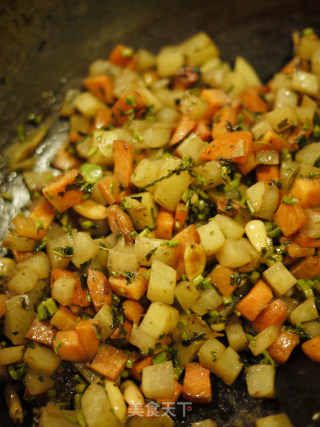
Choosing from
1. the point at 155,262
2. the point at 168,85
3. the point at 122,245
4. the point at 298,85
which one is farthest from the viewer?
the point at 168,85

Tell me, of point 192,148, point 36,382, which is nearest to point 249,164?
point 192,148

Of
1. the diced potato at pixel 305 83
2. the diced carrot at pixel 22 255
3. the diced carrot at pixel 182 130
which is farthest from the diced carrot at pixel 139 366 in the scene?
the diced potato at pixel 305 83

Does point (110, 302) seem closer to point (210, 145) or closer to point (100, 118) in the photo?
point (210, 145)

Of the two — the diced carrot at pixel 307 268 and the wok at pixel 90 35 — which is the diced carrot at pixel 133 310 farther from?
the wok at pixel 90 35

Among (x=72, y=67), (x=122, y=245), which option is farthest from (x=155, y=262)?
(x=72, y=67)

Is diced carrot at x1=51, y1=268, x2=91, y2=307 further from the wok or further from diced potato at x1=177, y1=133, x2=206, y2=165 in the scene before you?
diced potato at x1=177, y1=133, x2=206, y2=165
